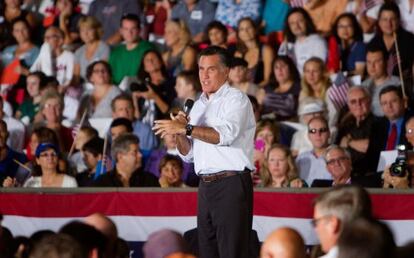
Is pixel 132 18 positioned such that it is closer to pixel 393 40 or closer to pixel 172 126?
pixel 393 40

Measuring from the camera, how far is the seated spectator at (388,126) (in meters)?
10.7

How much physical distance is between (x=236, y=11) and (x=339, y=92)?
7.46 ft

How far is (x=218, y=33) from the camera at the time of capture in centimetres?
1288

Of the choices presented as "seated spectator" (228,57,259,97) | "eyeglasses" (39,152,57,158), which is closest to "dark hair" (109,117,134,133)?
"eyeglasses" (39,152,57,158)

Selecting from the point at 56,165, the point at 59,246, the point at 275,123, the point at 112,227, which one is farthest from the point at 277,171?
the point at 59,246

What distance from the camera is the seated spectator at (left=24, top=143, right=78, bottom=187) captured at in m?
10.7

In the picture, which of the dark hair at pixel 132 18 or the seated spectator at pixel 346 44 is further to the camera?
the dark hair at pixel 132 18

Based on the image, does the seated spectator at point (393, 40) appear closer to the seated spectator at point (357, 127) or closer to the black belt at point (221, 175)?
the seated spectator at point (357, 127)

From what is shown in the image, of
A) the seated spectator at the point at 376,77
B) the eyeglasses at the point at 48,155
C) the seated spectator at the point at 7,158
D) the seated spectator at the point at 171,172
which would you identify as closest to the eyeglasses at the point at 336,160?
the seated spectator at the point at 171,172

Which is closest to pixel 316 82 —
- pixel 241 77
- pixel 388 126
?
pixel 241 77

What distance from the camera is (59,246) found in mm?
4922

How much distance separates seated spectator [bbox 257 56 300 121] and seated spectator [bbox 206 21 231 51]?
0.86 metres

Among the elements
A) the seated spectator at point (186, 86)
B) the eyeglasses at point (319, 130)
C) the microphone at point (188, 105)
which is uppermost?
the seated spectator at point (186, 86)

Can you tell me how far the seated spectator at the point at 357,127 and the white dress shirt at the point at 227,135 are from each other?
10.1ft
